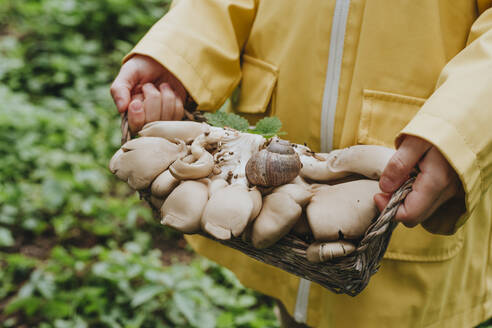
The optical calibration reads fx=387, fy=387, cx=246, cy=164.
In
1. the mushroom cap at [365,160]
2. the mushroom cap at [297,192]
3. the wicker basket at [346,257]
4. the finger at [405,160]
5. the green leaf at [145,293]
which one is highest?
the finger at [405,160]

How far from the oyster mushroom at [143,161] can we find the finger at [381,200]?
1.68ft

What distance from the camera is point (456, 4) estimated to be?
100cm

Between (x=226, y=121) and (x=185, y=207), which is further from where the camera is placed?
(x=226, y=121)

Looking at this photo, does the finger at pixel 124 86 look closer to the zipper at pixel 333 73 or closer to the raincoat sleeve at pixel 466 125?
the zipper at pixel 333 73

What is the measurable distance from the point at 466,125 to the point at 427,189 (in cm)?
16

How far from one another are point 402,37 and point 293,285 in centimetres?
88

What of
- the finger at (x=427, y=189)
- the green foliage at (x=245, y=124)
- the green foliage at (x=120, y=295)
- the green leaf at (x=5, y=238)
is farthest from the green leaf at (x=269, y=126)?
the green leaf at (x=5, y=238)

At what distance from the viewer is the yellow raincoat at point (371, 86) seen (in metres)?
0.88

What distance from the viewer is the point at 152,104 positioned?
1.21m

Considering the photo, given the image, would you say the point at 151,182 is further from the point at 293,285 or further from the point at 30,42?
the point at 30,42

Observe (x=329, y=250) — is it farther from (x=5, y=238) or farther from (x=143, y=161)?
(x=5, y=238)

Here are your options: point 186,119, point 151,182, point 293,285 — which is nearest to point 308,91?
point 186,119

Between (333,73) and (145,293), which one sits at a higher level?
(333,73)

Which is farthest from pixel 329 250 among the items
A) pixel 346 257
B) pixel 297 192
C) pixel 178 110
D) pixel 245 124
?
pixel 178 110
